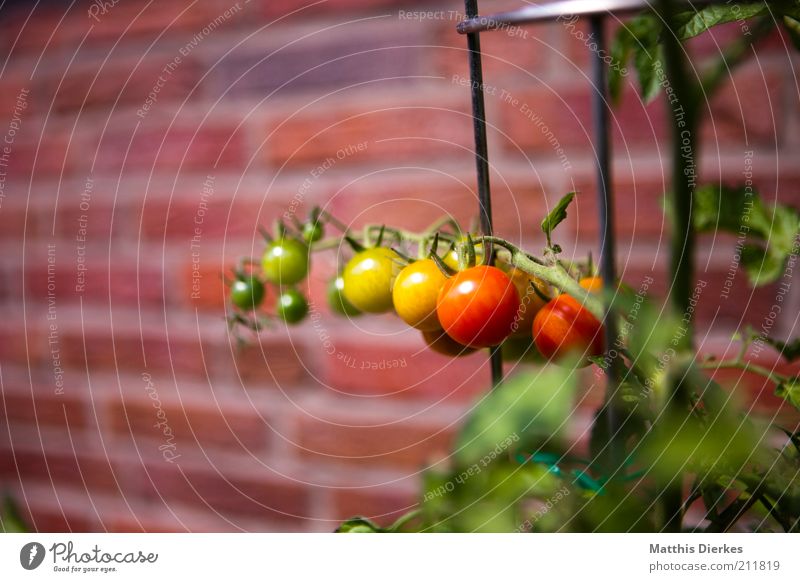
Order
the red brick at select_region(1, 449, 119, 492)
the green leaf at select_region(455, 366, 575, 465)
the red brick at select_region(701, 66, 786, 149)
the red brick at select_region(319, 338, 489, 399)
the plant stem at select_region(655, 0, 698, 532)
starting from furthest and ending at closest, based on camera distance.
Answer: the red brick at select_region(1, 449, 119, 492) < the red brick at select_region(319, 338, 489, 399) < the red brick at select_region(701, 66, 786, 149) < the green leaf at select_region(455, 366, 575, 465) < the plant stem at select_region(655, 0, 698, 532)

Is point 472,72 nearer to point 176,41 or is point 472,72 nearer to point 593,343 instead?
point 593,343

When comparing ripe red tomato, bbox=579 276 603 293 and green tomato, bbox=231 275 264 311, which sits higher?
green tomato, bbox=231 275 264 311

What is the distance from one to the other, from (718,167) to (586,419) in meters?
0.17

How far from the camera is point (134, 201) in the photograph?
54 centimetres

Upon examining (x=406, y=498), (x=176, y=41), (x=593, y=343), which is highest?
(x=176, y=41)

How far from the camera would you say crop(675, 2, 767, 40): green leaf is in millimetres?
220

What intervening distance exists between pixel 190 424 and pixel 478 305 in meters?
0.41

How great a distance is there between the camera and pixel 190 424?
56cm

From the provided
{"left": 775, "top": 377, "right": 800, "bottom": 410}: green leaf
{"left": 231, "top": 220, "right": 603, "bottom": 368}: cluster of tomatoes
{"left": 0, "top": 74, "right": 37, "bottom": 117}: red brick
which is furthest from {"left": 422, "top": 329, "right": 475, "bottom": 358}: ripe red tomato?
{"left": 0, "top": 74, "right": 37, "bottom": 117}: red brick

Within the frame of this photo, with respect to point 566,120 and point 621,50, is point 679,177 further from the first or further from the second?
point 566,120

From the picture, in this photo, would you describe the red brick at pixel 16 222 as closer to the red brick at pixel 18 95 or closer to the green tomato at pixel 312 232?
the red brick at pixel 18 95

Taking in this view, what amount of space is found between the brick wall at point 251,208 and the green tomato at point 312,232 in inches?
4.6

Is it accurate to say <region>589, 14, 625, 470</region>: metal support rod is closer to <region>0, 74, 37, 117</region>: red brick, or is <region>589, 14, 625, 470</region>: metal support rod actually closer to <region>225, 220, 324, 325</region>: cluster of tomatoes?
<region>225, 220, 324, 325</region>: cluster of tomatoes
